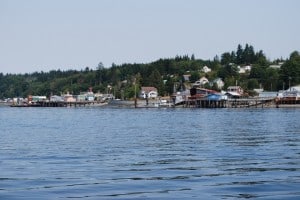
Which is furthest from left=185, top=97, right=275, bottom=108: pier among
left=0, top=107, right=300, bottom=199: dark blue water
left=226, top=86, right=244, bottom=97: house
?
left=0, top=107, right=300, bottom=199: dark blue water

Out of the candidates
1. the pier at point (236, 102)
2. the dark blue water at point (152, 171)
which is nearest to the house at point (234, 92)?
the pier at point (236, 102)

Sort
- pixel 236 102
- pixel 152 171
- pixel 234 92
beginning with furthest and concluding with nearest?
1. pixel 234 92
2. pixel 236 102
3. pixel 152 171

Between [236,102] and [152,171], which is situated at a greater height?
[236,102]

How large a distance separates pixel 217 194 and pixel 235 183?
6.64ft

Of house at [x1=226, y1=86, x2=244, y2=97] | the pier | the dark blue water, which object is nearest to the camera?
the dark blue water

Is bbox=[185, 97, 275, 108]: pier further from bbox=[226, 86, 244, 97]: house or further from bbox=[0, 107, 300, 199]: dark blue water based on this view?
bbox=[0, 107, 300, 199]: dark blue water

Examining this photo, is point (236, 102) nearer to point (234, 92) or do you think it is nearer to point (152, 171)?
point (234, 92)

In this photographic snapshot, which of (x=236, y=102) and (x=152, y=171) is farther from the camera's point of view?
(x=236, y=102)

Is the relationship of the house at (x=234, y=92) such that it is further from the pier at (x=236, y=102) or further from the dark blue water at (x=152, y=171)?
the dark blue water at (x=152, y=171)

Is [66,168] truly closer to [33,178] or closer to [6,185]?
[33,178]

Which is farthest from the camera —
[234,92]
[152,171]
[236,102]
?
[234,92]

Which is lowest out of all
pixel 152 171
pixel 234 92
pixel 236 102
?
pixel 152 171

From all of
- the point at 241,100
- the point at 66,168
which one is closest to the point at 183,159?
the point at 66,168

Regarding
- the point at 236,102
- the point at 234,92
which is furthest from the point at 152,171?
the point at 234,92
